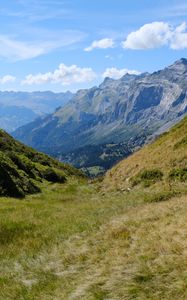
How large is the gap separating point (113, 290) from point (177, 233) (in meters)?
4.19

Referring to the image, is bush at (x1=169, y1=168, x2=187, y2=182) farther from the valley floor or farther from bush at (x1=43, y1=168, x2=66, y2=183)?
bush at (x1=43, y1=168, x2=66, y2=183)

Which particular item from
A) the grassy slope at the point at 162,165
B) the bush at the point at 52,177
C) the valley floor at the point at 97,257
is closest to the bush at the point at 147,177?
the grassy slope at the point at 162,165

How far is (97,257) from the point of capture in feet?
49.6

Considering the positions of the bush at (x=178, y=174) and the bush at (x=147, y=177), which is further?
the bush at (x=147, y=177)

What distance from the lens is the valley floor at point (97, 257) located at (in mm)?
11578

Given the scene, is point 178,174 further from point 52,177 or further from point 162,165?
point 52,177

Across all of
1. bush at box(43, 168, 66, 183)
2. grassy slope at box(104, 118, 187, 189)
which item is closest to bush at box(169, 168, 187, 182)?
grassy slope at box(104, 118, 187, 189)

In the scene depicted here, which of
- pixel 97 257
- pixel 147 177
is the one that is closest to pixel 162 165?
pixel 147 177

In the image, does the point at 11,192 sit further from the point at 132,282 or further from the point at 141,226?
the point at 132,282

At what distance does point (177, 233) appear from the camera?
15.0 meters

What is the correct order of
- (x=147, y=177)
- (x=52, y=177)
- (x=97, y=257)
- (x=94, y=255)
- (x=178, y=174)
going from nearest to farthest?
(x=97, y=257), (x=94, y=255), (x=178, y=174), (x=147, y=177), (x=52, y=177)

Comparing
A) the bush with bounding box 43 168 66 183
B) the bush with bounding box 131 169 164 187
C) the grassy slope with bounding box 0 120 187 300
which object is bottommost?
the bush with bounding box 43 168 66 183

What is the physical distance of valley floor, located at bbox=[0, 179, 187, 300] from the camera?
11578 millimetres

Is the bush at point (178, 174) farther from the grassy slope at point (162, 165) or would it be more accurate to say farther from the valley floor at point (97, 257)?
the valley floor at point (97, 257)
